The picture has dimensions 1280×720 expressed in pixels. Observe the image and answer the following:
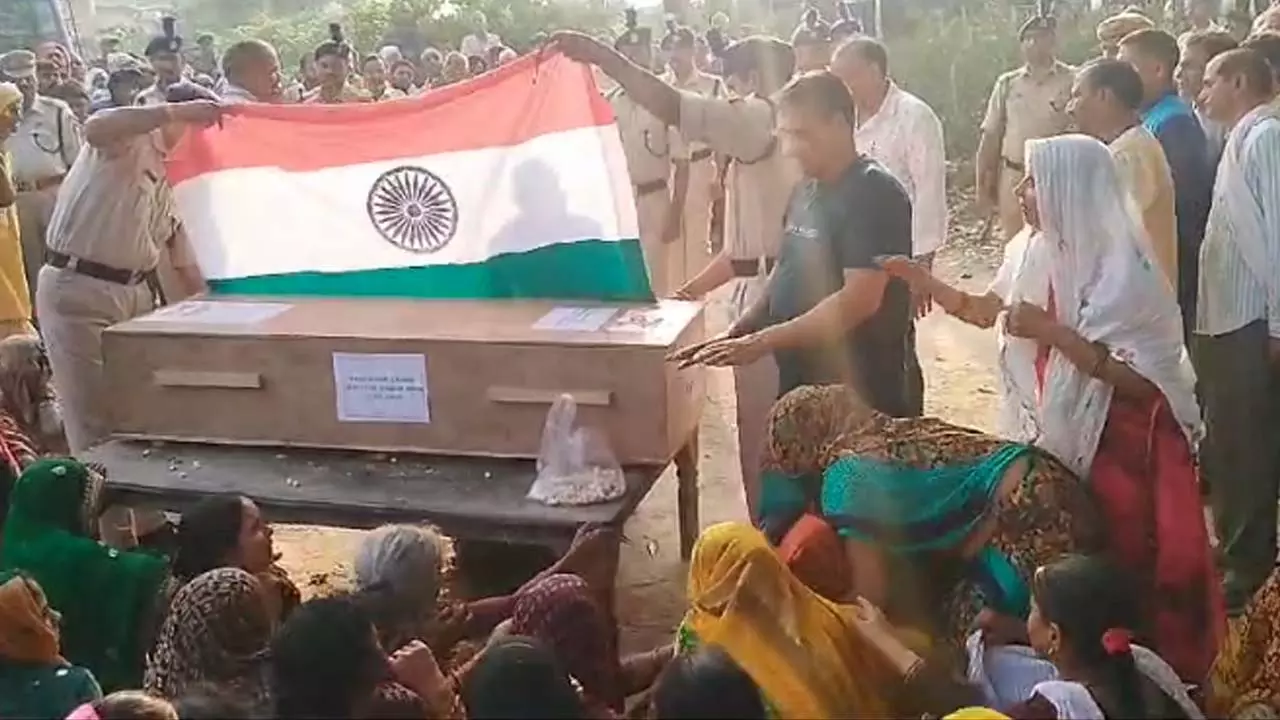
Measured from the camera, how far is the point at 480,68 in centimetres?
1244

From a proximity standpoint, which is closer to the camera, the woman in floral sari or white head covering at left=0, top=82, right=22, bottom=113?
the woman in floral sari

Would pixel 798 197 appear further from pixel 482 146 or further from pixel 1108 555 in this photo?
pixel 1108 555

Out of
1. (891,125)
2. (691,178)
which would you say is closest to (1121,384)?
(891,125)

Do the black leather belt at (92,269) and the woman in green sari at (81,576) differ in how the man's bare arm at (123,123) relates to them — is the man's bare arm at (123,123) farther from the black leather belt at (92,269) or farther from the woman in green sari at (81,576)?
the woman in green sari at (81,576)

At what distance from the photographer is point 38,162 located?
7.12 meters

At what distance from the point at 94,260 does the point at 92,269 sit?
34 mm

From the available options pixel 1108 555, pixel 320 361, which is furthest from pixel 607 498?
pixel 1108 555

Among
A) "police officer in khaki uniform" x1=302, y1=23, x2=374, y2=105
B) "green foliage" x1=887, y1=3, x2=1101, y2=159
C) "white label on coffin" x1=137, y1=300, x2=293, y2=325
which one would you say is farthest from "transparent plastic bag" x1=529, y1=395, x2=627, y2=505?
"green foliage" x1=887, y1=3, x2=1101, y2=159

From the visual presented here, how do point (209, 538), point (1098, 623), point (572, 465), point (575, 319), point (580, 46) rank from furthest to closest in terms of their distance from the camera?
point (580, 46)
point (575, 319)
point (572, 465)
point (209, 538)
point (1098, 623)

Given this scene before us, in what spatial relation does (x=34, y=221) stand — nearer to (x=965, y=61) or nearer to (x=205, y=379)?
(x=205, y=379)

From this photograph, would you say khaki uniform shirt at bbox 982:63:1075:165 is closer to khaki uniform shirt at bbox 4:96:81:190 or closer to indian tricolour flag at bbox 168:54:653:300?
indian tricolour flag at bbox 168:54:653:300

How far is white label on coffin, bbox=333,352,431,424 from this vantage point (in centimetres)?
390

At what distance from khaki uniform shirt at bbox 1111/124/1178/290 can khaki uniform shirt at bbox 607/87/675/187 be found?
3099 mm

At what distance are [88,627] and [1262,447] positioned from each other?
3.57m
